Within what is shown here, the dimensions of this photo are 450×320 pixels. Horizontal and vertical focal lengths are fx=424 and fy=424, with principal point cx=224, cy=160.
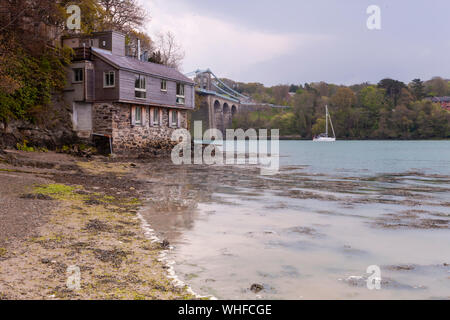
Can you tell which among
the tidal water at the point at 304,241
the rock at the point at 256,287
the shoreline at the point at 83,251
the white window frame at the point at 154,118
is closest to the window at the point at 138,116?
the white window frame at the point at 154,118

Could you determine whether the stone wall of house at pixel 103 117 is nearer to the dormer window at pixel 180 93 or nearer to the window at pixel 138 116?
the window at pixel 138 116

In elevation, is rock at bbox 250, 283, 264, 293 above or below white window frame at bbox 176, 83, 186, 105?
below

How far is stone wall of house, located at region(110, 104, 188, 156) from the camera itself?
1240 inches

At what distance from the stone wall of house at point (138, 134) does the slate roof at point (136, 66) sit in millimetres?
2867

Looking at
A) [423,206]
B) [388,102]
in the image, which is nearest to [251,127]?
[388,102]

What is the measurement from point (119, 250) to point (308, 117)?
406ft

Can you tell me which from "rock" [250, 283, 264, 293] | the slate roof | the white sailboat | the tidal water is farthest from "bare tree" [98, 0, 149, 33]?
the white sailboat

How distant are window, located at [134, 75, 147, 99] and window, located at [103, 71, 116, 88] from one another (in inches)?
82.4

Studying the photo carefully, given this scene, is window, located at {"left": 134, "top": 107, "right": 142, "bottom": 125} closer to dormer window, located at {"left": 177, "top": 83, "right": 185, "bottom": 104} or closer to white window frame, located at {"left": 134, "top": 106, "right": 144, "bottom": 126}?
white window frame, located at {"left": 134, "top": 106, "right": 144, "bottom": 126}

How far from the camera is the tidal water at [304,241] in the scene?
20.9 ft

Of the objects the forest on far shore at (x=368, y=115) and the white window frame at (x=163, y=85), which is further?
the forest on far shore at (x=368, y=115)

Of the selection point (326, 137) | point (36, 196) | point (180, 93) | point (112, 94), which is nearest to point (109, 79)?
point (112, 94)

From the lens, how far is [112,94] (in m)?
31.1
